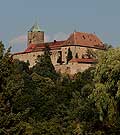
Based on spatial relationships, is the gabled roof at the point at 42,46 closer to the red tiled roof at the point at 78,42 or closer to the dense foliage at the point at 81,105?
the red tiled roof at the point at 78,42

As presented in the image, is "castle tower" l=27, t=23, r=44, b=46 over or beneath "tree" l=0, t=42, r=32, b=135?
over

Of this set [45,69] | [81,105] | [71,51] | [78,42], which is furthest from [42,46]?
[81,105]

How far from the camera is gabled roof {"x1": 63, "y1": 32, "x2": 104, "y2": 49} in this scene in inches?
5039

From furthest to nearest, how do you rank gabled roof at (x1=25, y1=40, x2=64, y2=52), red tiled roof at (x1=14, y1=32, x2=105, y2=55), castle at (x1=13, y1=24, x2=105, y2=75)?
gabled roof at (x1=25, y1=40, x2=64, y2=52) → red tiled roof at (x1=14, y1=32, x2=105, y2=55) → castle at (x1=13, y1=24, x2=105, y2=75)

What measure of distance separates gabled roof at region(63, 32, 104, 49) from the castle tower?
18179 mm

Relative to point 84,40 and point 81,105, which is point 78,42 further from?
point 81,105

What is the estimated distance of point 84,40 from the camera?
131250 mm

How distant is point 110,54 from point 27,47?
119 metres

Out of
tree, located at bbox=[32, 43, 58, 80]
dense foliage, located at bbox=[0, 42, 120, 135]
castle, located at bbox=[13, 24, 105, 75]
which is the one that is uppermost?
castle, located at bbox=[13, 24, 105, 75]

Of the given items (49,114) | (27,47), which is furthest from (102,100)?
(27,47)

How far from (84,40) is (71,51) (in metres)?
8.03

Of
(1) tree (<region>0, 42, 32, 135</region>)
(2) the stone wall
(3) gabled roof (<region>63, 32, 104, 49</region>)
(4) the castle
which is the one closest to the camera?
(1) tree (<region>0, 42, 32, 135</region>)

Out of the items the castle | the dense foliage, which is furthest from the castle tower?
the dense foliage

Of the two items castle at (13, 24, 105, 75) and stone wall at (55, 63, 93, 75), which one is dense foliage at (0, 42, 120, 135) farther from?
castle at (13, 24, 105, 75)
